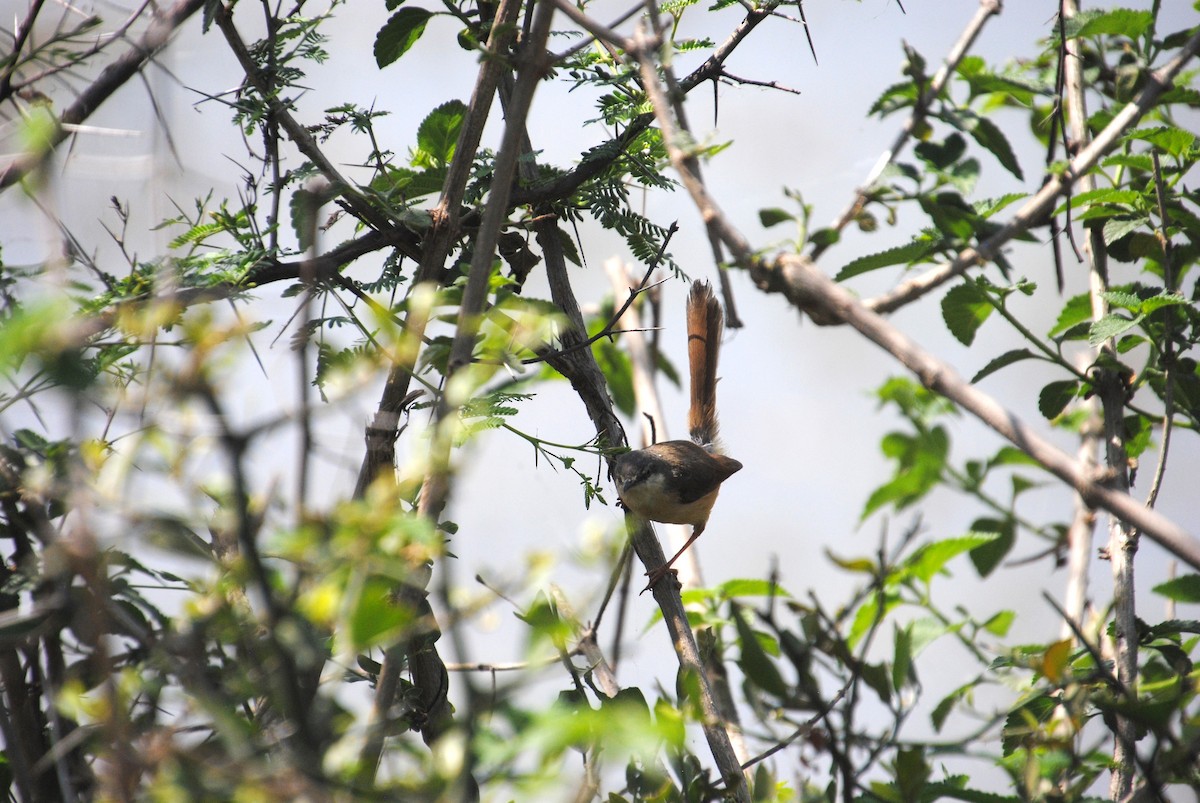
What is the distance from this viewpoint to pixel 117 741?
0.65 meters

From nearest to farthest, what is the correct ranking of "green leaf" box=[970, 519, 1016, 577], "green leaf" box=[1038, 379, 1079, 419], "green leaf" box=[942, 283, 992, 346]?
1. "green leaf" box=[942, 283, 992, 346]
2. "green leaf" box=[1038, 379, 1079, 419]
3. "green leaf" box=[970, 519, 1016, 577]

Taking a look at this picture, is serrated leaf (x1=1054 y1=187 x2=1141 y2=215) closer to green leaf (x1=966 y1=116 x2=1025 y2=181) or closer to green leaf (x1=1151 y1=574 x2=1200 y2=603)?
green leaf (x1=966 y1=116 x2=1025 y2=181)

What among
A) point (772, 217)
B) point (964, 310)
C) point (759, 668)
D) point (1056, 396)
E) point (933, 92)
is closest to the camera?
point (933, 92)

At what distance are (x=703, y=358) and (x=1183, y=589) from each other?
1.45m

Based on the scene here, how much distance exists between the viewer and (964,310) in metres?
1.65

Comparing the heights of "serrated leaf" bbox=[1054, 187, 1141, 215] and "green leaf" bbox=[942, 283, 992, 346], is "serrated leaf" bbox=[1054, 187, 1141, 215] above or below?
above

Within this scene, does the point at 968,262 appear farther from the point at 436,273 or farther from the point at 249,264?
the point at 249,264

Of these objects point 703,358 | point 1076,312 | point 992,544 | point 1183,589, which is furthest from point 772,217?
point 703,358

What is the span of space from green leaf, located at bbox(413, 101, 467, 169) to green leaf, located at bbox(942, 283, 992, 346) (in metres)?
0.90

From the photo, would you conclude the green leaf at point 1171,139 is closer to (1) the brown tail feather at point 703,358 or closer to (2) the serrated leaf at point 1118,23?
(2) the serrated leaf at point 1118,23

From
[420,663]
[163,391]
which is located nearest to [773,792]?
[420,663]

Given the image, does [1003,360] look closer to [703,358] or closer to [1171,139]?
[1171,139]

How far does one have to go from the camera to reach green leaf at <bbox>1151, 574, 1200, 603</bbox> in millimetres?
1653

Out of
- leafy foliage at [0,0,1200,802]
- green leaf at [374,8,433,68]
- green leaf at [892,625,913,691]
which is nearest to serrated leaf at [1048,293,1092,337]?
leafy foliage at [0,0,1200,802]
